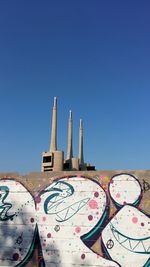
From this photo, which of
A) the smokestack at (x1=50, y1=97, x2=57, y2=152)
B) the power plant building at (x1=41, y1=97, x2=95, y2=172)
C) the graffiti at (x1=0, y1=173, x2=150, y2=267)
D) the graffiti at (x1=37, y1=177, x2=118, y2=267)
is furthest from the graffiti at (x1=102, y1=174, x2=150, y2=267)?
the smokestack at (x1=50, y1=97, x2=57, y2=152)

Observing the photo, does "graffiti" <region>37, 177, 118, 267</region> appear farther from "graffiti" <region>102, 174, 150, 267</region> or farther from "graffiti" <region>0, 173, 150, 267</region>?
"graffiti" <region>102, 174, 150, 267</region>

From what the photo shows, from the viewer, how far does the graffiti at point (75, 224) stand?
5.96 metres

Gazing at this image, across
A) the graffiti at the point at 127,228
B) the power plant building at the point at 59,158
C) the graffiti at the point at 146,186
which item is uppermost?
the power plant building at the point at 59,158

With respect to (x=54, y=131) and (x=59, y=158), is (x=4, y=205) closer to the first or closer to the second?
(x=59, y=158)

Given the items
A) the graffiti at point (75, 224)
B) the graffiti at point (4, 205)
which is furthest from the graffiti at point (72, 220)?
the graffiti at point (4, 205)

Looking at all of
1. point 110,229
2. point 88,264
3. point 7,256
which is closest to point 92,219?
point 110,229

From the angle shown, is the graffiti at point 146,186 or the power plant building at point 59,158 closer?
the graffiti at point 146,186

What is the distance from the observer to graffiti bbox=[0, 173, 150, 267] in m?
5.96

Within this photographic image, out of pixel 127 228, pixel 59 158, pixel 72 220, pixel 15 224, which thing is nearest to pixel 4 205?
pixel 15 224

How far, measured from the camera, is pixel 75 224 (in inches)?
250

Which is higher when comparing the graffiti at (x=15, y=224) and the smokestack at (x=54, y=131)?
the smokestack at (x=54, y=131)

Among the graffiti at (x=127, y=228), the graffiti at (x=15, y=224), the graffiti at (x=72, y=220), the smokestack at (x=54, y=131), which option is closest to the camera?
the graffiti at (x=127, y=228)

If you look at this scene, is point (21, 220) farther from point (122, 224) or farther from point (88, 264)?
point (122, 224)

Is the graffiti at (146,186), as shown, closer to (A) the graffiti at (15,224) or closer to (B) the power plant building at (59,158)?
(A) the graffiti at (15,224)
